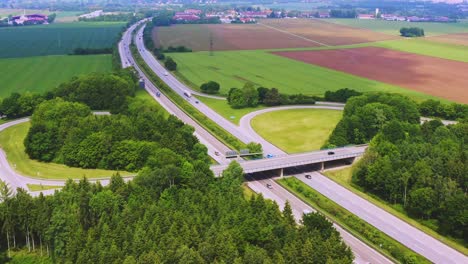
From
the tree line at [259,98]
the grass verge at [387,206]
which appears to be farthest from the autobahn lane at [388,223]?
the tree line at [259,98]

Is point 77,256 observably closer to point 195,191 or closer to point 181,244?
point 181,244

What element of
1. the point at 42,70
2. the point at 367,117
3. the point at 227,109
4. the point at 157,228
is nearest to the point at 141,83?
the point at 227,109

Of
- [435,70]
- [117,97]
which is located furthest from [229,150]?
[435,70]

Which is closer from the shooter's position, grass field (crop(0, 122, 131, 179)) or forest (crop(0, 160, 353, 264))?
forest (crop(0, 160, 353, 264))

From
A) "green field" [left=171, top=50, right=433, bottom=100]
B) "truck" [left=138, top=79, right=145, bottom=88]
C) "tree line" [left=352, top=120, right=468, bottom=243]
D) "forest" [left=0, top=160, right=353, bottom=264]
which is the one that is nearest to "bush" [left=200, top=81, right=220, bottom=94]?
Result: "green field" [left=171, top=50, right=433, bottom=100]

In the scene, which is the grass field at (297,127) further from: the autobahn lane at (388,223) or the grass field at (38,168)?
the grass field at (38,168)

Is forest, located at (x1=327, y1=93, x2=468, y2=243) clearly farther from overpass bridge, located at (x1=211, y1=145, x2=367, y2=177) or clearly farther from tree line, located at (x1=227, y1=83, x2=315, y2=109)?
tree line, located at (x1=227, y1=83, x2=315, y2=109)

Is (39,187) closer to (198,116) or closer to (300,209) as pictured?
(300,209)

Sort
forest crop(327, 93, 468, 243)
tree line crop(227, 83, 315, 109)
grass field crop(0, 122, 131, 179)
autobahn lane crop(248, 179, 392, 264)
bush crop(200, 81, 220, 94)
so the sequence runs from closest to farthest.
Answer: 1. autobahn lane crop(248, 179, 392, 264)
2. forest crop(327, 93, 468, 243)
3. grass field crop(0, 122, 131, 179)
4. tree line crop(227, 83, 315, 109)
5. bush crop(200, 81, 220, 94)
